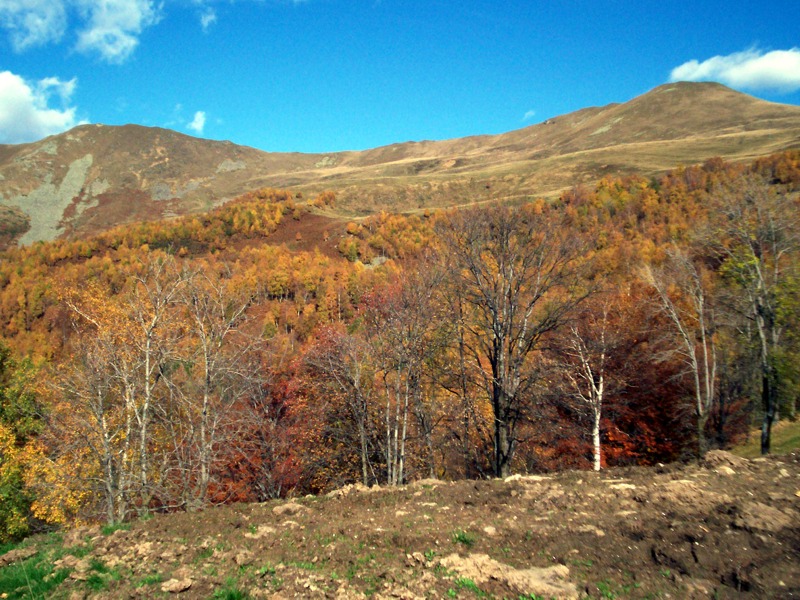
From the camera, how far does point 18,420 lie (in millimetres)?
29000

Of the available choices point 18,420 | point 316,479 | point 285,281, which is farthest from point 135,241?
point 316,479

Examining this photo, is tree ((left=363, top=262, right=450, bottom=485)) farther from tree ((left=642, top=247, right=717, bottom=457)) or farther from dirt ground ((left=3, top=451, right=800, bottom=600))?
tree ((left=642, top=247, right=717, bottom=457))

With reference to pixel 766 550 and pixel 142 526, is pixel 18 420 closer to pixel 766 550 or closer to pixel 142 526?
pixel 142 526

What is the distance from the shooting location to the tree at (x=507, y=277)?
53.2 feet

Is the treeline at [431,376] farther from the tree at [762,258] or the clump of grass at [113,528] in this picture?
the clump of grass at [113,528]

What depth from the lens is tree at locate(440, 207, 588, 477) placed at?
16.2 metres

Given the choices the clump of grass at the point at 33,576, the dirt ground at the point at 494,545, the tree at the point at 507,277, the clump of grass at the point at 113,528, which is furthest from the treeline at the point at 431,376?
the dirt ground at the point at 494,545

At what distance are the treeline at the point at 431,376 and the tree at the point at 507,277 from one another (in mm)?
88

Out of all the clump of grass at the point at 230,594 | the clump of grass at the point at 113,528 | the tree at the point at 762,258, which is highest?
the tree at the point at 762,258

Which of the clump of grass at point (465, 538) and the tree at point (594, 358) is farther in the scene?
the tree at point (594, 358)

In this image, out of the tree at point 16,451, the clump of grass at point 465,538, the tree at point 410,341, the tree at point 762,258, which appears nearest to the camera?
the clump of grass at point 465,538

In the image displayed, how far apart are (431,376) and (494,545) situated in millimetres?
11619

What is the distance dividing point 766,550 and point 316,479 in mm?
23665

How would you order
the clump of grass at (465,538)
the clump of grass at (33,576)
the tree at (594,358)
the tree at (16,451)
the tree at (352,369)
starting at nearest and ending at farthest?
the clump of grass at (33,576)
the clump of grass at (465,538)
the tree at (352,369)
the tree at (594,358)
the tree at (16,451)
